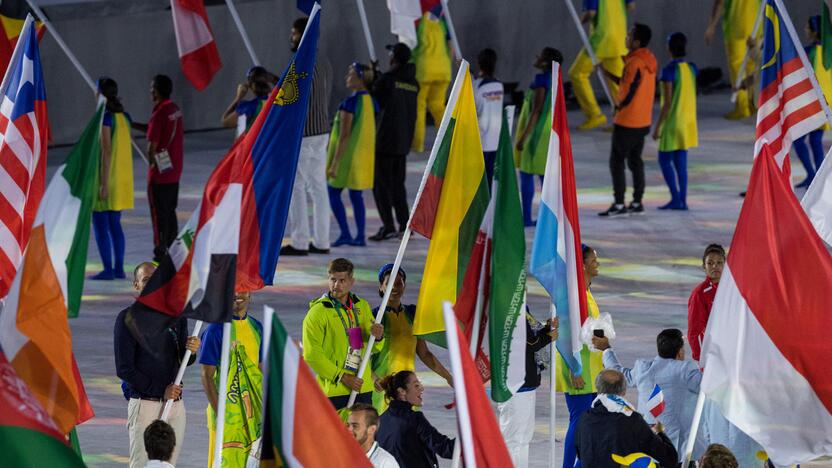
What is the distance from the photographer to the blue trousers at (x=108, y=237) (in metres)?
17.4

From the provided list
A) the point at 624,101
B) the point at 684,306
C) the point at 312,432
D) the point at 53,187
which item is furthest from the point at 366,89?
the point at 312,432

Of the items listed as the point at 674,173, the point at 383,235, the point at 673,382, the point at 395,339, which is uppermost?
the point at 395,339

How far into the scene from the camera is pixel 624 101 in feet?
64.6

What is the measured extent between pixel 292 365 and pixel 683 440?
4.54 metres

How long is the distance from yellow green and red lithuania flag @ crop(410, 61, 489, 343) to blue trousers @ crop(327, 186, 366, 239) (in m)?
7.71

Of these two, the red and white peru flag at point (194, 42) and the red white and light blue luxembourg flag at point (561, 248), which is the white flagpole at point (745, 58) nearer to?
the red and white peru flag at point (194, 42)

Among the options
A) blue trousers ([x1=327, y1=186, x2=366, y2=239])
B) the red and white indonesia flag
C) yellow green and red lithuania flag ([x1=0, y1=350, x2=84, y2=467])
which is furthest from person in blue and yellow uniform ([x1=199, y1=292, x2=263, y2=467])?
blue trousers ([x1=327, y1=186, x2=366, y2=239])

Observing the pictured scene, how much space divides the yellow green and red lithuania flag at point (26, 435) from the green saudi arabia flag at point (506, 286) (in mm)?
4169

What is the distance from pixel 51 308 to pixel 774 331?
3814mm

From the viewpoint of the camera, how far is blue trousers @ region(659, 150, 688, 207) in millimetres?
20188

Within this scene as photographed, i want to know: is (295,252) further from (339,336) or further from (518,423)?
(339,336)

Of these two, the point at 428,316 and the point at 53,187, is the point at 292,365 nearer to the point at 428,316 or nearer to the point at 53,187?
the point at 53,187

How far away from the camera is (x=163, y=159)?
17375 mm

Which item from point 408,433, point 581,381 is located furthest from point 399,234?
point 408,433
